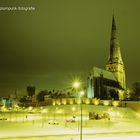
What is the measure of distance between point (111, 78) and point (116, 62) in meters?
9.79

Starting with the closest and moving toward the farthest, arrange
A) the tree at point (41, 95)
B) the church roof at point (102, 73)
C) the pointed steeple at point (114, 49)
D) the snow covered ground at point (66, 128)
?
the snow covered ground at point (66, 128)
the church roof at point (102, 73)
the pointed steeple at point (114, 49)
the tree at point (41, 95)

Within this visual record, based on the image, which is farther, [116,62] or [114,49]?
[114,49]

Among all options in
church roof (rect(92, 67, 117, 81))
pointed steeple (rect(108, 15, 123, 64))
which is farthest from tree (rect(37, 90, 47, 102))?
church roof (rect(92, 67, 117, 81))

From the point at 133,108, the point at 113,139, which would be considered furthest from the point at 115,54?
the point at 113,139

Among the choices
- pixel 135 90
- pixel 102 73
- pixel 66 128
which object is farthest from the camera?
pixel 135 90

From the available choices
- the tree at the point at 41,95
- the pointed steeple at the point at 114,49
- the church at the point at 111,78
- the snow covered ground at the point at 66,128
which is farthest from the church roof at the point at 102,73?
the tree at the point at 41,95

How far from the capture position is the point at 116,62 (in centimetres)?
13112

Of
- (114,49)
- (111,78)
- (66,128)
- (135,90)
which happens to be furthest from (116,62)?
(66,128)

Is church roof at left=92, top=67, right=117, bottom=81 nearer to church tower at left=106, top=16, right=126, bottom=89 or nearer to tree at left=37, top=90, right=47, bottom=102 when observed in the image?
church tower at left=106, top=16, right=126, bottom=89

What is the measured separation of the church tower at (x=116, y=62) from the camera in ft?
430

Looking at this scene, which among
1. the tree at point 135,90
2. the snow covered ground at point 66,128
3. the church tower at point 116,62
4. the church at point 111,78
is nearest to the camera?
the snow covered ground at point 66,128

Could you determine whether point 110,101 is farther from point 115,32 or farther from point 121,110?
point 115,32

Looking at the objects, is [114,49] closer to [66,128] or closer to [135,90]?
[135,90]

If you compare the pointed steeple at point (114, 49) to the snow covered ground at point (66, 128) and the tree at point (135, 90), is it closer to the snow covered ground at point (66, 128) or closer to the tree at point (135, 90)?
the tree at point (135, 90)
